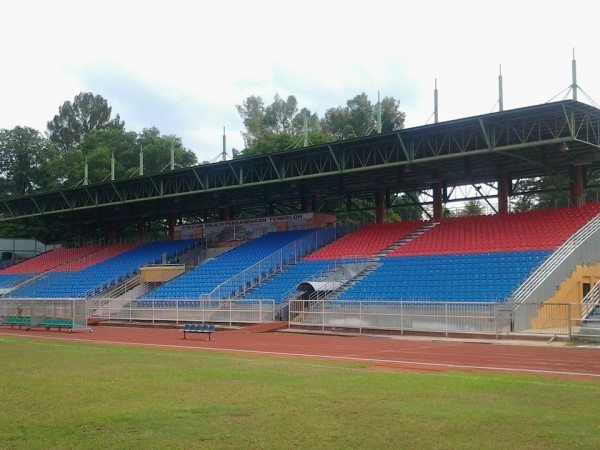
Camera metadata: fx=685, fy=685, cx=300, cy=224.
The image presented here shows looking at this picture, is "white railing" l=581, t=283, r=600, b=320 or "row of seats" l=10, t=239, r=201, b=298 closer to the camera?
"white railing" l=581, t=283, r=600, b=320

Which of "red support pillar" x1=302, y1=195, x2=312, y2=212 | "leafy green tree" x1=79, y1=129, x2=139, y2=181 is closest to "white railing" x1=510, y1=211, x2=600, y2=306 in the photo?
"red support pillar" x1=302, y1=195, x2=312, y2=212

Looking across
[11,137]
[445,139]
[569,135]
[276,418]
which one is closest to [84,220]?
[11,137]

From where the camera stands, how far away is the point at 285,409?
1034 cm

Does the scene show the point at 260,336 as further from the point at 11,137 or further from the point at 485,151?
the point at 11,137

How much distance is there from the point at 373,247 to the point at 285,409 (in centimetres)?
3047

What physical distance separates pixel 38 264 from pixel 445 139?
4505 centimetres

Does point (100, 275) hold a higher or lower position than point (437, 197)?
lower

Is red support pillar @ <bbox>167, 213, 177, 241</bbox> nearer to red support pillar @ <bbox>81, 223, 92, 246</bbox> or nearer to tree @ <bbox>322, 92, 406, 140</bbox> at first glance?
red support pillar @ <bbox>81, 223, 92, 246</bbox>

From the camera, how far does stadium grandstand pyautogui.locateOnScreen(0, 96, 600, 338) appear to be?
28.9 m

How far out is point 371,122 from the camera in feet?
266

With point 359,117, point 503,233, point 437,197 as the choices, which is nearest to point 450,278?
point 503,233

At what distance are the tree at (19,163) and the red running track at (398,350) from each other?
64.6m

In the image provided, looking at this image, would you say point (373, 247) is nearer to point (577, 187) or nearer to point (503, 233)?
point (503, 233)

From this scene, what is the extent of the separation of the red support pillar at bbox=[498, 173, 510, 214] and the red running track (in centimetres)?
1624
